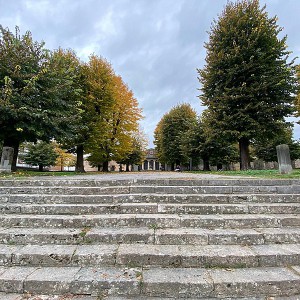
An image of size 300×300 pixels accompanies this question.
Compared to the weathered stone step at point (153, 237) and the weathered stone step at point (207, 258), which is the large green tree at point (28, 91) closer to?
the weathered stone step at point (153, 237)

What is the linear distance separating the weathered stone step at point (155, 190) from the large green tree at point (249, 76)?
8776mm

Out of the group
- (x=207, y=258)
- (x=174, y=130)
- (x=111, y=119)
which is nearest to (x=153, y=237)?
(x=207, y=258)

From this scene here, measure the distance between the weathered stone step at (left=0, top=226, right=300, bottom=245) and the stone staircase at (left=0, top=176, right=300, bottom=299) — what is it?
14 millimetres

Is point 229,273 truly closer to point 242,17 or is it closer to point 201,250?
point 201,250

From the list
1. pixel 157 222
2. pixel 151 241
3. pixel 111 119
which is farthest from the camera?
pixel 111 119

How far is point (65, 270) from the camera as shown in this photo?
260 centimetres

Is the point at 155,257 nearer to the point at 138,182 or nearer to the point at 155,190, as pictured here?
the point at 155,190

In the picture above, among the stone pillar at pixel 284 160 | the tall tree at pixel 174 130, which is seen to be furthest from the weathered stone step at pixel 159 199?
the tall tree at pixel 174 130

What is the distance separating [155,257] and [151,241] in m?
0.41

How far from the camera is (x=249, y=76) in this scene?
13.5 meters

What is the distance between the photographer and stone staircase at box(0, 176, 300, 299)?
231 cm

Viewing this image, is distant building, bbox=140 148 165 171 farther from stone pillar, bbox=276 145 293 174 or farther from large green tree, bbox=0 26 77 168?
stone pillar, bbox=276 145 293 174

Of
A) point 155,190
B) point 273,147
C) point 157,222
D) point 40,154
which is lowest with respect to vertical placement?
point 157,222

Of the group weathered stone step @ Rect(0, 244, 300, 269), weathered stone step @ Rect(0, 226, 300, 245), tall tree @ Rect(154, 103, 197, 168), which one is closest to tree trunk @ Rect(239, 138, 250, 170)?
weathered stone step @ Rect(0, 226, 300, 245)
